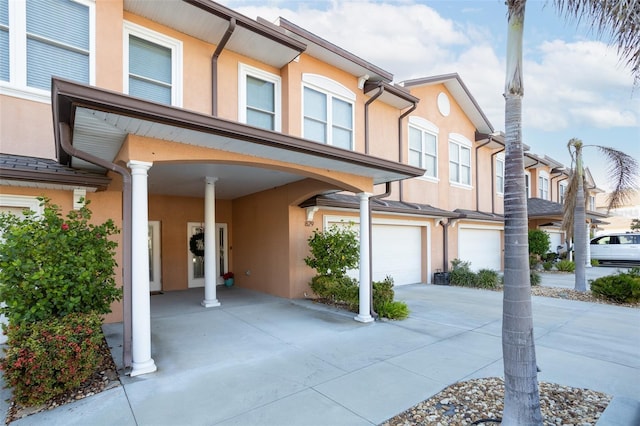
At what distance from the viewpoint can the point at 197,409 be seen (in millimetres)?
3629

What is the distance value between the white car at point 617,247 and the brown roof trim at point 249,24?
1996 cm

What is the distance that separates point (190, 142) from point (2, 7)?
14.9 feet

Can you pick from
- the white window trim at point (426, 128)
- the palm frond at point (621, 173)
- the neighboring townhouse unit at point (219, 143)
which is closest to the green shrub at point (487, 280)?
the neighboring townhouse unit at point (219, 143)

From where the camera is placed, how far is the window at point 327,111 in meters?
9.56

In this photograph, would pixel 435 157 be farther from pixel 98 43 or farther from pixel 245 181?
pixel 98 43

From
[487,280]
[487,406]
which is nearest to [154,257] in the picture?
[487,406]

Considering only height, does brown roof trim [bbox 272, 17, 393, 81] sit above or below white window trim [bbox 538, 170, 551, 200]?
above

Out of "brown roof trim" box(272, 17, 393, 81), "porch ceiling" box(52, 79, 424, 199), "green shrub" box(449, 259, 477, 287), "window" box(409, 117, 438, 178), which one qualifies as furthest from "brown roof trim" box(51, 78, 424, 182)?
"green shrub" box(449, 259, 477, 287)

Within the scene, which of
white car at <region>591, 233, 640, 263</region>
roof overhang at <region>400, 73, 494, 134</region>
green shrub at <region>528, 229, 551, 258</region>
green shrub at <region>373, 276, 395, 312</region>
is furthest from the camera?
white car at <region>591, 233, 640, 263</region>

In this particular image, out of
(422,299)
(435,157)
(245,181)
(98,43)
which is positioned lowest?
(422,299)

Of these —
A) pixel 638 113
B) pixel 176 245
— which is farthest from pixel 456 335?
pixel 176 245

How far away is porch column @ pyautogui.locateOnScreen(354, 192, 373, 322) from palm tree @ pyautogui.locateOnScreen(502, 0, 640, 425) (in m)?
4.00

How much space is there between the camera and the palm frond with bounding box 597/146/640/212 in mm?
11469

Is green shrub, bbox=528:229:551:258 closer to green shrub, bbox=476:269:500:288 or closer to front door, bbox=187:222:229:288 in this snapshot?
green shrub, bbox=476:269:500:288
